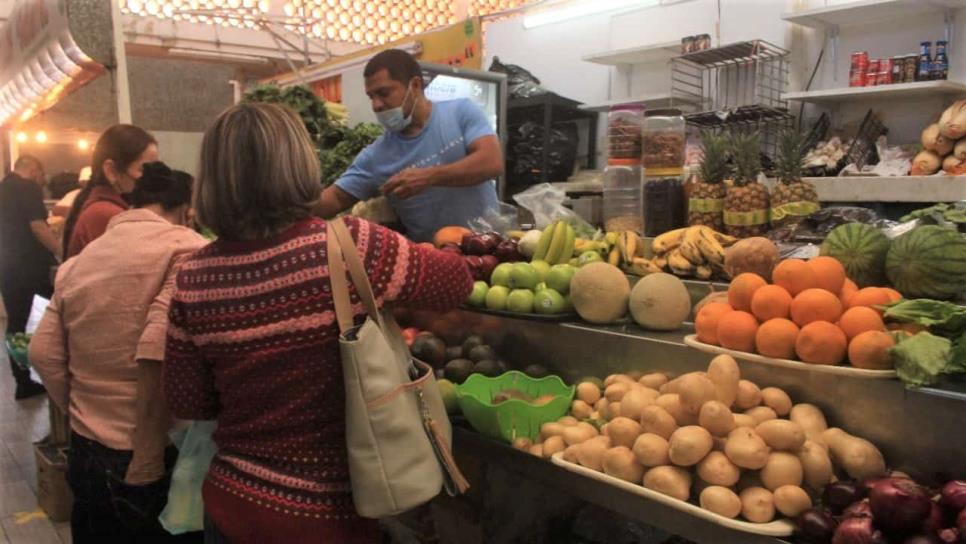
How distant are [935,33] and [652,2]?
227 cm

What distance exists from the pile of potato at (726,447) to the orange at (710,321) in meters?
0.12

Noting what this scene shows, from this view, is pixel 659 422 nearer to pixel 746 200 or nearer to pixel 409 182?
pixel 746 200

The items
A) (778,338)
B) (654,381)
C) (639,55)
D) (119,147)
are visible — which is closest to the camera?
(778,338)

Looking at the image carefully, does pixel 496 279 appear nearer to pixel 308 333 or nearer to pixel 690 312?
pixel 690 312

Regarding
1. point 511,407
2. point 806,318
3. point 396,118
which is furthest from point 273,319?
point 396,118

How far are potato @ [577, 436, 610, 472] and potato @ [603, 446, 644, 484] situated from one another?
50mm

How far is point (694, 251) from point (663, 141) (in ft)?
1.49

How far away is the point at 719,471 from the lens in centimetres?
141

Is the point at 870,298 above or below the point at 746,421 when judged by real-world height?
above

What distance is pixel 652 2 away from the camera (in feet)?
20.9

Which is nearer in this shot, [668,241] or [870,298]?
[870,298]

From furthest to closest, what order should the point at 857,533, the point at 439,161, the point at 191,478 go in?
the point at 439,161
the point at 191,478
the point at 857,533

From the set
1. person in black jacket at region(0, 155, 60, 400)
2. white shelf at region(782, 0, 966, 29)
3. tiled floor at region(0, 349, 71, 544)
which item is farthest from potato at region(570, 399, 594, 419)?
person in black jacket at region(0, 155, 60, 400)

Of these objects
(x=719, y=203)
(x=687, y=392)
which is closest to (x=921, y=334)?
(x=687, y=392)
